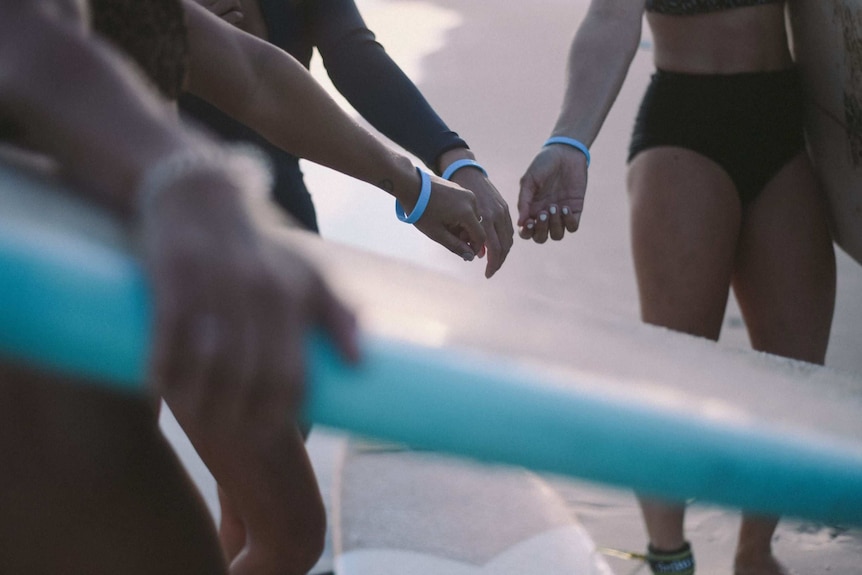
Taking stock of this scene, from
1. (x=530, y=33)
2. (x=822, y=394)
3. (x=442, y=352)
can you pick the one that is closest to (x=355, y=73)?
(x=822, y=394)

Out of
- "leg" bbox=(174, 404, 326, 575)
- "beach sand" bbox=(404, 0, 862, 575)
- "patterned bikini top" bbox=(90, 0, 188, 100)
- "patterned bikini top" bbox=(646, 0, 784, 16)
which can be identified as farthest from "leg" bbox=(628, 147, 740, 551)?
"patterned bikini top" bbox=(90, 0, 188, 100)

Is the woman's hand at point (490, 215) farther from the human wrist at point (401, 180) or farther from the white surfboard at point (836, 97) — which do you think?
the white surfboard at point (836, 97)

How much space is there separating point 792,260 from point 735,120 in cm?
27

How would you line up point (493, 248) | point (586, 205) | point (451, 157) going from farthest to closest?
point (586, 205) → point (451, 157) → point (493, 248)

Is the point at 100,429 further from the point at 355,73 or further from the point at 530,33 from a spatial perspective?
the point at 530,33

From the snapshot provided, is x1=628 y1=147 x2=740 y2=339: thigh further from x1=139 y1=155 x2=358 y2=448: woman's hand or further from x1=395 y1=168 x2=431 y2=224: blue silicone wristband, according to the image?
x1=139 y1=155 x2=358 y2=448: woman's hand

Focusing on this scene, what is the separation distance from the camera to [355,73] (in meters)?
1.52

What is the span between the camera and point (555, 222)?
1.65 m

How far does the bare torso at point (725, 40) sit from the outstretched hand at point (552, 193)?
28 centimetres

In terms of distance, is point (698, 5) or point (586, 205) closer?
point (698, 5)

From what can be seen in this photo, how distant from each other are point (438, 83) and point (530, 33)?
1113mm

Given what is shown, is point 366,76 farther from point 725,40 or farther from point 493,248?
point 725,40

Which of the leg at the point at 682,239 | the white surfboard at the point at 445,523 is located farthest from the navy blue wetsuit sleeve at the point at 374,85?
the white surfboard at the point at 445,523

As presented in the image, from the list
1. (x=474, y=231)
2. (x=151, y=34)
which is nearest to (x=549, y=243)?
(x=474, y=231)
